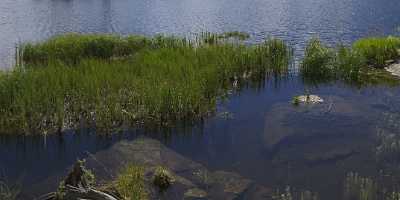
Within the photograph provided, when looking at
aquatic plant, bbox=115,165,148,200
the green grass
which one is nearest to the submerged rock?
aquatic plant, bbox=115,165,148,200

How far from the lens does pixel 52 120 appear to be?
47.3ft

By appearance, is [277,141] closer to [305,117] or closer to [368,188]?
[305,117]

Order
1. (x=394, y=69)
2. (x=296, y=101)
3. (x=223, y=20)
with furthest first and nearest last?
(x=223, y=20) → (x=394, y=69) → (x=296, y=101)

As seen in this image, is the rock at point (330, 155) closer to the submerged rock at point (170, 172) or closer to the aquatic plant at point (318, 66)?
the submerged rock at point (170, 172)

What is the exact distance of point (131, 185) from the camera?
958 centimetres

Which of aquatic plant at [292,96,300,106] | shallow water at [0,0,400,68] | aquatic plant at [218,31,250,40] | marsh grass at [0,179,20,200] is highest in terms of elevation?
shallow water at [0,0,400,68]

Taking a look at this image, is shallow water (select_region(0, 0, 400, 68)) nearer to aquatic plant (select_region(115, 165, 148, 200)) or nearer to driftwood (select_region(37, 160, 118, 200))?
aquatic plant (select_region(115, 165, 148, 200))

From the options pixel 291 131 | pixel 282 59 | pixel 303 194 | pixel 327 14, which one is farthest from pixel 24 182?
pixel 327 14

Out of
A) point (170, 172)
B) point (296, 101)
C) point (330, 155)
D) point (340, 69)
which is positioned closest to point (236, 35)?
point (340, 69)

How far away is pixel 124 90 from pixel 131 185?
7195 mm

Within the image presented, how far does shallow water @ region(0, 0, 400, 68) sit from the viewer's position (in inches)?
1326

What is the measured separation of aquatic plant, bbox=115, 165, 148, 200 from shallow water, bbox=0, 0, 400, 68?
16.7m

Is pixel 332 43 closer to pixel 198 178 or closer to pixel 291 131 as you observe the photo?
pixel 291 131

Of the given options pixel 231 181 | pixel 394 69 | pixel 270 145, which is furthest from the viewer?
pixel 394 69
